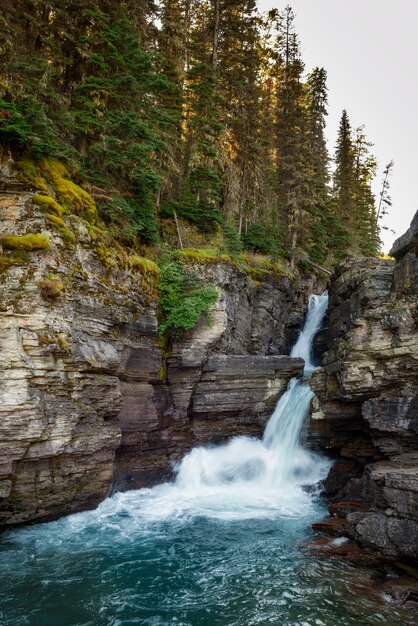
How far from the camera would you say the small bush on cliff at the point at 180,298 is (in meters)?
17.2

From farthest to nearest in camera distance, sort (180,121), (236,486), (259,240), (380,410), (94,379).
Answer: (259,240) < (180,121) < (236,486) < (380,410) < (94,379)

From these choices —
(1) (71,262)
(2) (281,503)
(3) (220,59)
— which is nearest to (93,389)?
(1) (71,262)

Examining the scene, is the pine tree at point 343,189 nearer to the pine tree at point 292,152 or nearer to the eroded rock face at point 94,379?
the pine tree at point 292,152

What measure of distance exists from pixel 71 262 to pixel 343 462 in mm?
13282

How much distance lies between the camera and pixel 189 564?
10797 mm

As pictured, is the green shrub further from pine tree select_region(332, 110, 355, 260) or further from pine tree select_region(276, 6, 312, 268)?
pine tree select_region(332, 110, 355, 260)

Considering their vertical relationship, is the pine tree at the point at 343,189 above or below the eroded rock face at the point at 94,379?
above

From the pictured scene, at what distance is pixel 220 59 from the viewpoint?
28.8m

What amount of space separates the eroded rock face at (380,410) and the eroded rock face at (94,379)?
145 inches

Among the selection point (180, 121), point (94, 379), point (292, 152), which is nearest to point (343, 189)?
point (292, 152)

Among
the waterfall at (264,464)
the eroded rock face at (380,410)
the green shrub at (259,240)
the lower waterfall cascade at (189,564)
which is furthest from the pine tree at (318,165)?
the lower waterfall cascade at (189,564)

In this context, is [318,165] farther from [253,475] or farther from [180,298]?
[253,475]

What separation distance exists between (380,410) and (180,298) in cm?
915

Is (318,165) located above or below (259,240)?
above
